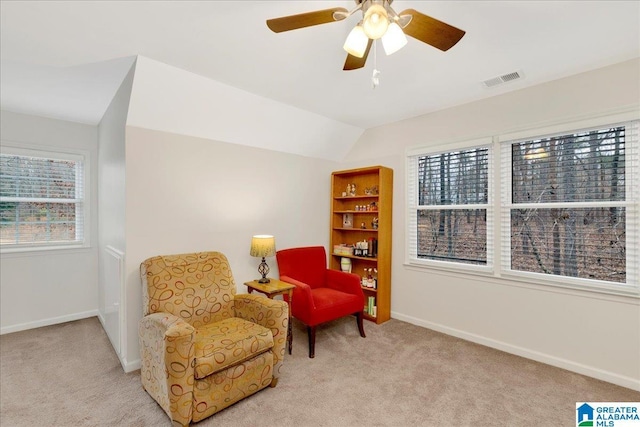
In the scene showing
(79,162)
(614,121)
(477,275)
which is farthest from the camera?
(79,162)

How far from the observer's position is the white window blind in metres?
2.36

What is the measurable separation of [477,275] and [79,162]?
195 inches

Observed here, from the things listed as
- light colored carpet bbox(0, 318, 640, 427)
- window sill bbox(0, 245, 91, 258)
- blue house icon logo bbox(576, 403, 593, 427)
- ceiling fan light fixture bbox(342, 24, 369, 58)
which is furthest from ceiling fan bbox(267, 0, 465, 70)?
window sill bbox(0, 245, 91, 258)

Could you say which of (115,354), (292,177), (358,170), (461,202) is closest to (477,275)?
(461,202)

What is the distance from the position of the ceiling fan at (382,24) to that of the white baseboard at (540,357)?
2781mm

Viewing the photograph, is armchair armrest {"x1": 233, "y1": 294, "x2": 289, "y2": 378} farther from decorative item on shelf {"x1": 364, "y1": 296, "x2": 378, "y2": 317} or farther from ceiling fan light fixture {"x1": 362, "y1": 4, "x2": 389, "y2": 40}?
ceiling fan light fixture {"x1": 362, "y1": 4, "x2": 389, "y2": 40}

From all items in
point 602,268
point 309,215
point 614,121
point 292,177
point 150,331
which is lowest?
point 150,331

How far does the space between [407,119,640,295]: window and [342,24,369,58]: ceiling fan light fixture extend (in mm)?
2104

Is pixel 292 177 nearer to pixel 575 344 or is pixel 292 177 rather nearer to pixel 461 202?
pixel 461 202

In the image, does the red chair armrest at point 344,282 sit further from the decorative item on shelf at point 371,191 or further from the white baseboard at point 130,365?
the white baseboard at point 130,365

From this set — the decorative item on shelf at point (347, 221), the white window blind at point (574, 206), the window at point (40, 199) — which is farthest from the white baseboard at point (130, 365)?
the white window blind at point (574, 206)

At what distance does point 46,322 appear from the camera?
11.4 ft

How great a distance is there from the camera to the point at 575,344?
2.51 m

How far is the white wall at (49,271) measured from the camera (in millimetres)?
3289
